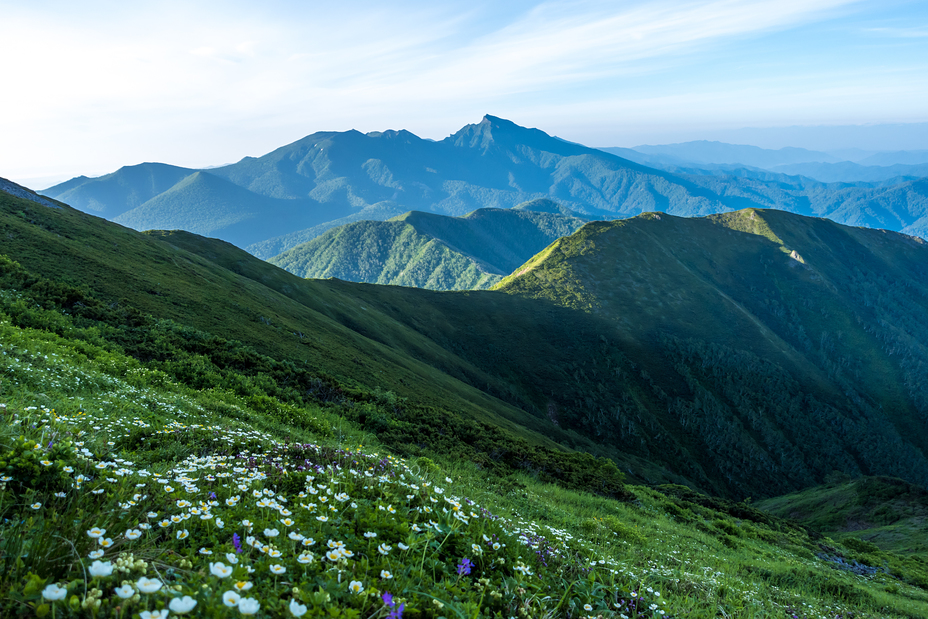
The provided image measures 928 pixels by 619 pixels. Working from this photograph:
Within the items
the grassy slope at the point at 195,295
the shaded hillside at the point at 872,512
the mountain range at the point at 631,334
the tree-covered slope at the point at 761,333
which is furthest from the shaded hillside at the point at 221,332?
the tree-covered slope at the point at 761,333

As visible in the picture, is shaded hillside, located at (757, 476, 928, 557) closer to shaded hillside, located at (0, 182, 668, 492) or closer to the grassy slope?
shaded hillside, located at (0, 182, 668, 492)

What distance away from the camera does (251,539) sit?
3.61 metres

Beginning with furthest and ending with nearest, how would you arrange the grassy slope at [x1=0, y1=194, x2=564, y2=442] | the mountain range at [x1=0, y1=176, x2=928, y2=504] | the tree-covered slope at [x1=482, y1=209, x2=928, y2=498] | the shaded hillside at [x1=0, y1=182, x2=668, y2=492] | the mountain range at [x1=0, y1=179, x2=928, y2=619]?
the tree-covered slope at [x1=482, y1=209, x2=928, y2=498] → the mountain range at [x1=0, y1=176, x2=928, y2=504] → the grassy slope at [x1=0, y1=194, x2=564, y2=442] → the shaded hillside at [x1=0, y1=182, x2=668, y2=492] → the mountain range at [x1=0, y1=179, x2=928, y2=619]

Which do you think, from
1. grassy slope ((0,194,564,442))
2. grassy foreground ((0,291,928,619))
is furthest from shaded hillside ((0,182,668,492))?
grassy foreground ((0,291,928,619))

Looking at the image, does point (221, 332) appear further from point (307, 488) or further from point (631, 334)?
point (631, 334)

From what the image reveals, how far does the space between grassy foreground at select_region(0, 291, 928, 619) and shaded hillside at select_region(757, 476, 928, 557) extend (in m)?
39.9

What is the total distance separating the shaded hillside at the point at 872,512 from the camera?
36.2m

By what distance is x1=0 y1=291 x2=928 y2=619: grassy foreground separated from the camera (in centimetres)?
298

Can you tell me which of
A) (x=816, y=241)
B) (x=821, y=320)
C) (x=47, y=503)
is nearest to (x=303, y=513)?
(x=47, y=503)

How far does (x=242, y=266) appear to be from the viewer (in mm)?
62031

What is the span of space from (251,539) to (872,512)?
64794 mm

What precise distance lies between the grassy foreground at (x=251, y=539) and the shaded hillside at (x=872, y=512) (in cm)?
3993

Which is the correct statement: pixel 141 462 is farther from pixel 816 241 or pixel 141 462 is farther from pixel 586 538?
pixel 816 241

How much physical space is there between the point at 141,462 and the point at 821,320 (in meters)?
182
